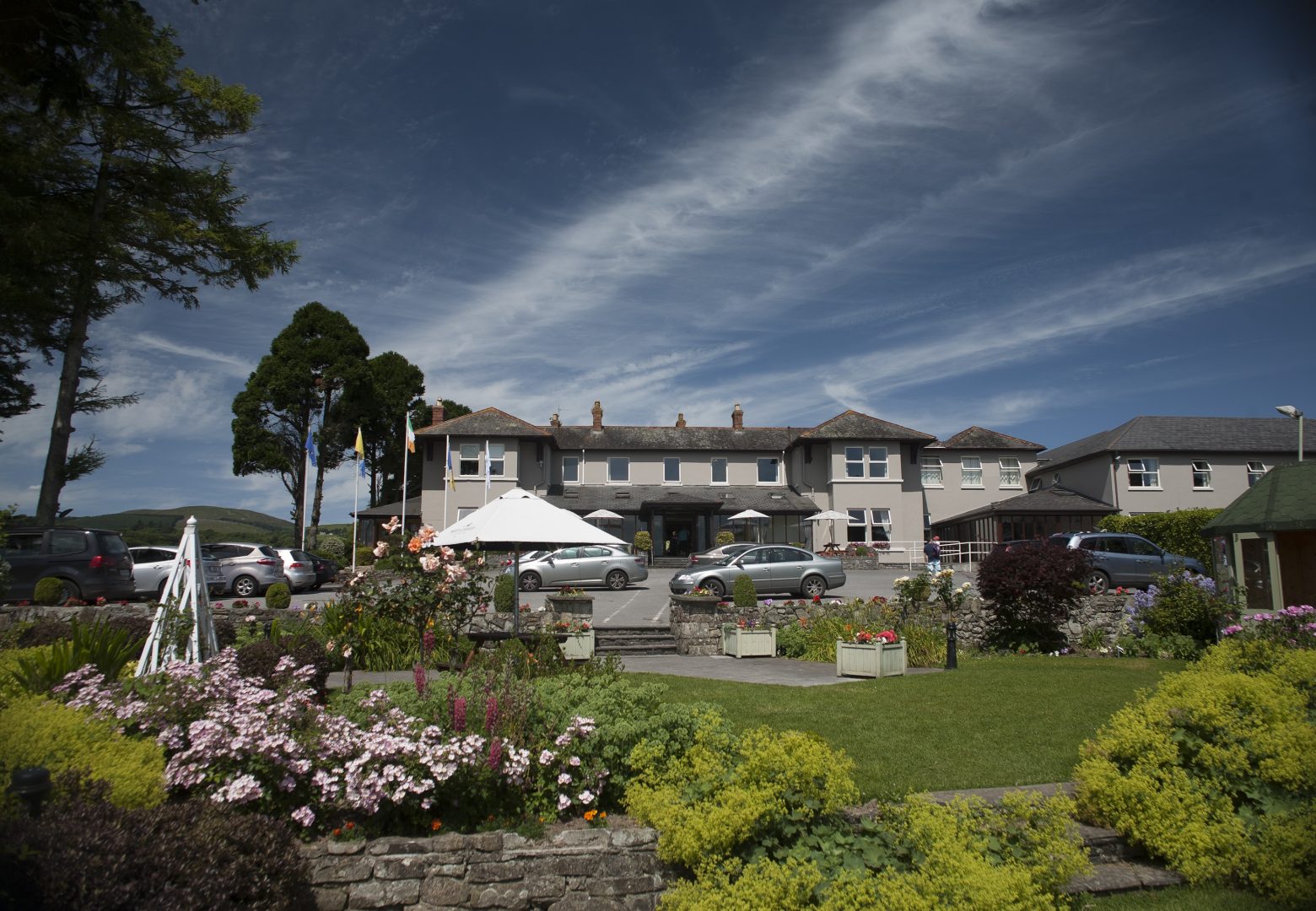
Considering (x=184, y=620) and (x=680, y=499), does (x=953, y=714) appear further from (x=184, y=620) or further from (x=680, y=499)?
(x=680, y=499)

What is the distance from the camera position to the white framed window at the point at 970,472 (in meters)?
39.8

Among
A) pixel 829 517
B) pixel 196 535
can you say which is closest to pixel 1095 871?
pixel 196 535

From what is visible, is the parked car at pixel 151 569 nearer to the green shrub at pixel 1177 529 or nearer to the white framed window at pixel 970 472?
the green shrub at pixel 1177 529

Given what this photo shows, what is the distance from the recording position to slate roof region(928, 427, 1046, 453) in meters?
39.5

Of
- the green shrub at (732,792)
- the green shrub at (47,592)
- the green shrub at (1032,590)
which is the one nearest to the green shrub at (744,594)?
the green shrub at (1032,590)

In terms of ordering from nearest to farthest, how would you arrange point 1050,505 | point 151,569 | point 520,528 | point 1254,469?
1. point 520,528
2. point 151,569
3. point 1050,505
4. point 1254,469

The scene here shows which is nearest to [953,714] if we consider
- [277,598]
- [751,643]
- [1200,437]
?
[751,643]

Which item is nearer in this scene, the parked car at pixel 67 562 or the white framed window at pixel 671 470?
the parked car at pixel 67 562

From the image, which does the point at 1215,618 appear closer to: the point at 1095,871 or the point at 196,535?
the point at 1095,871

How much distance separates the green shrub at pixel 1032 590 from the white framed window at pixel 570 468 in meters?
27.0

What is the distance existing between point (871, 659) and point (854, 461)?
26297mm

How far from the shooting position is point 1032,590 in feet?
44.7

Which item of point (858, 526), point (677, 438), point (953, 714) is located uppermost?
point (677, 438)

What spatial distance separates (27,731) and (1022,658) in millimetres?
13149
